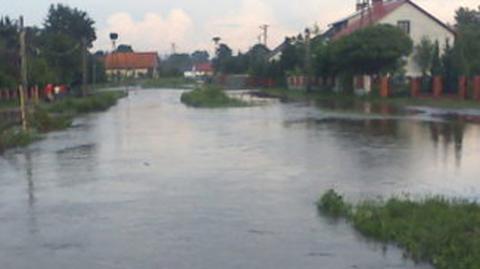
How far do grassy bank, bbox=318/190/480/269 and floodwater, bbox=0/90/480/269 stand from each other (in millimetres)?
273

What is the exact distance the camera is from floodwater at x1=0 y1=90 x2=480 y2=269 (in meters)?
9.53

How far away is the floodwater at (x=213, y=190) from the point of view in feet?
31.3

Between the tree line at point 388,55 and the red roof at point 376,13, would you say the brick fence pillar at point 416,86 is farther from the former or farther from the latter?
the red roof at point 376,13

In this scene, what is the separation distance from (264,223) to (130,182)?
16.7 ft

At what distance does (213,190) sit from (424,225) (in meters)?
5.18

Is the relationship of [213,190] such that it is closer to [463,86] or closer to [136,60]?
[463,86]

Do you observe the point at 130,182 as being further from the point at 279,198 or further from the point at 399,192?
the point at 399,192

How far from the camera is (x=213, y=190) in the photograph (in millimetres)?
14336

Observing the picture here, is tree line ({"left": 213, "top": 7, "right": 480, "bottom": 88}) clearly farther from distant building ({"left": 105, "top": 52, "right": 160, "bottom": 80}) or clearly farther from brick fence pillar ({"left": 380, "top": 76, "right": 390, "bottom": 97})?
distant building ({"left": 105, "top": 52, "right": 160, "bottom": 80})

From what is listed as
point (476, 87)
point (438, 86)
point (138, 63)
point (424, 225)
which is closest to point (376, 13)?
point (438, 86)

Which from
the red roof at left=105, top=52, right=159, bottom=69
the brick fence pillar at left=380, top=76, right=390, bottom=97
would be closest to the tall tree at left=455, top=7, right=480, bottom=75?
the brick fence pillar at left=380, top=76, right=390, bottom=97

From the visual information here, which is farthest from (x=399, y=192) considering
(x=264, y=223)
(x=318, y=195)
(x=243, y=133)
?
(x=243, y=133)

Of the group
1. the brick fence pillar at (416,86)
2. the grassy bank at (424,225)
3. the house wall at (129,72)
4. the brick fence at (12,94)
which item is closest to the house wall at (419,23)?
the brick fence pillar at (416,86)

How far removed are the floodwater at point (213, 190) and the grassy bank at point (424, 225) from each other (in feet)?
0.89
